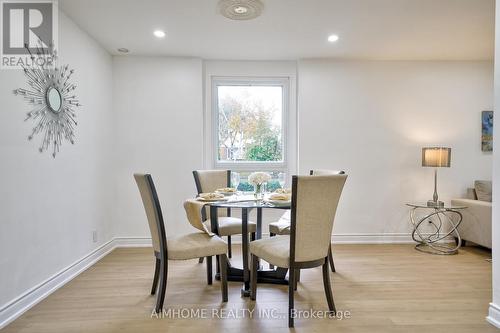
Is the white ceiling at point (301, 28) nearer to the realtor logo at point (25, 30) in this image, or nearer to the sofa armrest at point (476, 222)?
the realtor logo at point (25, 30)

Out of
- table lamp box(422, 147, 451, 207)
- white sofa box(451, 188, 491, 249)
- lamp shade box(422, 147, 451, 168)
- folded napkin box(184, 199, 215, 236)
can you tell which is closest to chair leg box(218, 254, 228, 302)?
folded napkin box(184, 199, 215, 236)

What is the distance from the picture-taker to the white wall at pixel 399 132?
3.99m

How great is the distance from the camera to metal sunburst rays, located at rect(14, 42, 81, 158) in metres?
2.33

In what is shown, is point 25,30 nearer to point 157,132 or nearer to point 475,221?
point 157,132

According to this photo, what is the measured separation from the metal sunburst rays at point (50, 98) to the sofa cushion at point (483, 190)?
4.59 metres

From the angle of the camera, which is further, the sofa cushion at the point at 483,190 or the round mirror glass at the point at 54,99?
the sofa cushion at the point at 483,190

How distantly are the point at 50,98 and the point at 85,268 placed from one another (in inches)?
65.4

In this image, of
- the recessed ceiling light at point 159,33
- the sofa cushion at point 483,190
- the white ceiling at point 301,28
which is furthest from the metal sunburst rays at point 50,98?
the sofa cushion at point 483,190

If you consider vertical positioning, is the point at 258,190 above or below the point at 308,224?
above

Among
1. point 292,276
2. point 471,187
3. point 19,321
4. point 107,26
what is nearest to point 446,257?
point 471,187

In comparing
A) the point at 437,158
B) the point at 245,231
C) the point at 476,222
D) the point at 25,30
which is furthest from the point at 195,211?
the point at 476,222

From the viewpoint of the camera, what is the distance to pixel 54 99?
8.48ft

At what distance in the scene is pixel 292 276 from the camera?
6.56 feet

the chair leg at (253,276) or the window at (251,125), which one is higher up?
the window at (251,125)
